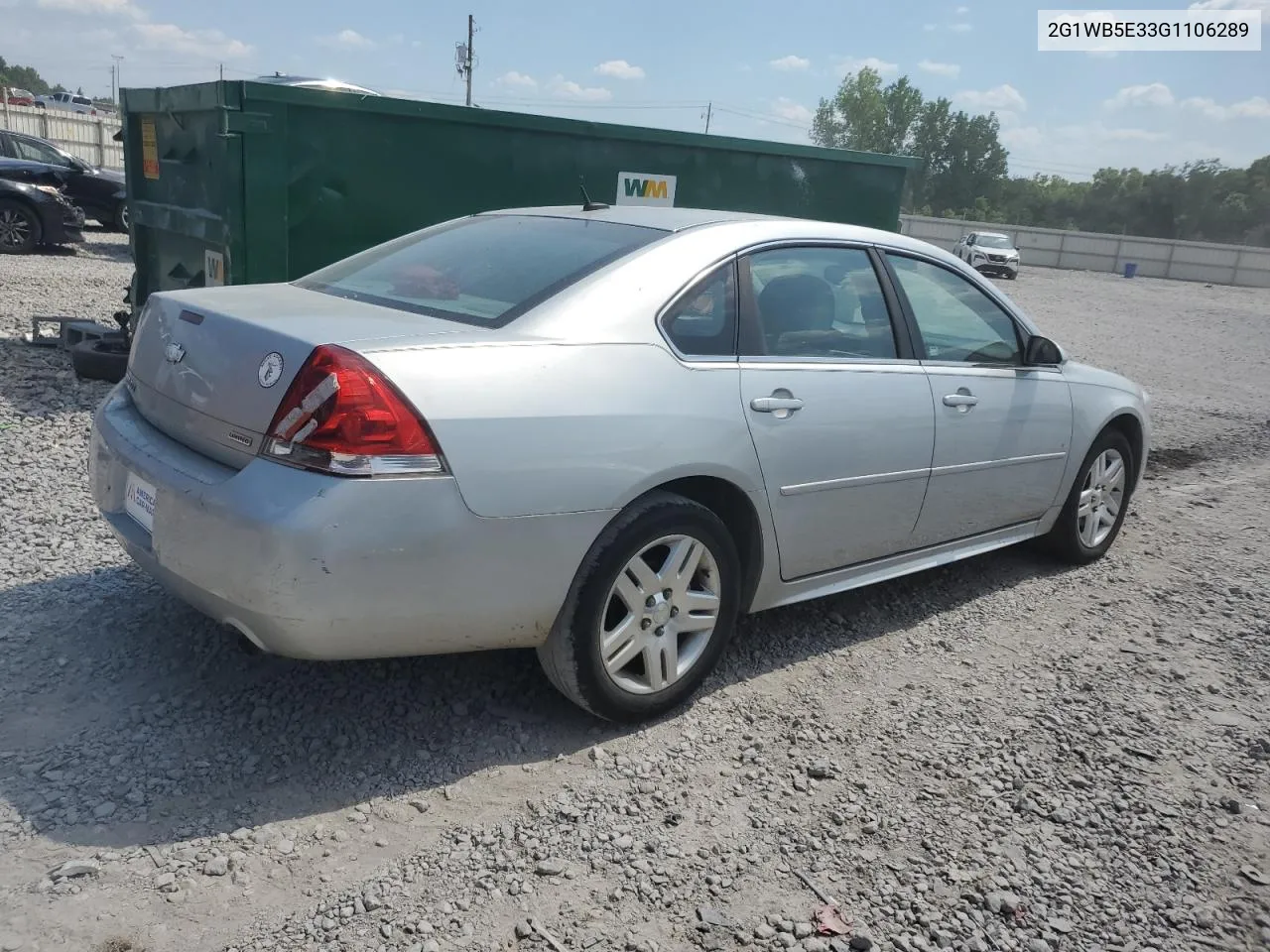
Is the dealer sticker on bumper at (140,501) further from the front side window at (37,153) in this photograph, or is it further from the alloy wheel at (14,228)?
the front side window at (37,153)

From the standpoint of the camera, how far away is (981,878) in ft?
9.05

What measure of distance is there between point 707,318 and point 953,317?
4.96ft

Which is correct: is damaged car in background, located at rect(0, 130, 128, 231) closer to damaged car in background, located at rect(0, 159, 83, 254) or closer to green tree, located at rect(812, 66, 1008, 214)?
damaged car in background, located at rect(0, 159, 83, 254)

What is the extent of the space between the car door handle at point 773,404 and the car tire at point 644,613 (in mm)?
388

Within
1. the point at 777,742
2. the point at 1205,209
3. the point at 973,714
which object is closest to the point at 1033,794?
the point at 973,714

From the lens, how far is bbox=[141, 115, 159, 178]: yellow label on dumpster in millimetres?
7328

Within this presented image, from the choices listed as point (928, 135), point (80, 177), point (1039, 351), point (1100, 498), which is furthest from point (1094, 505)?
point (928, 135)

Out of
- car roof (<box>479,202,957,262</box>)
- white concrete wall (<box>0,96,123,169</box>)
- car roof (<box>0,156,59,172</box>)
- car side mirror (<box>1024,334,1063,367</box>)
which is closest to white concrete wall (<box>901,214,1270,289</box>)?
white concrete wall (<box>0,96,123,169</box>)

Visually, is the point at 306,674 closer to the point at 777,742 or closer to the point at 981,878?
the point at 777,742

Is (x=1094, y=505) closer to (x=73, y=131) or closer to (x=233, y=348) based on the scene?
(x=233, y=348)

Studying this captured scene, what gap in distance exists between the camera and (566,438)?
2.92 m

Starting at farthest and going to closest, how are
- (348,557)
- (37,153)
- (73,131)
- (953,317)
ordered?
(73,131) < (37,153) < (953,317) < (348,557)

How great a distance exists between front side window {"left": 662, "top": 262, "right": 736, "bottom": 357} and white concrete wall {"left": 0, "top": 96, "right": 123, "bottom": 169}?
34.2 meters

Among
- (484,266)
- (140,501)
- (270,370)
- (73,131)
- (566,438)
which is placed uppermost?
(73,131)
